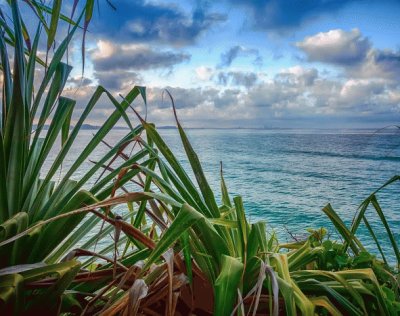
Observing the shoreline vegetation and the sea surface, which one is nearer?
the shoreline vegetation

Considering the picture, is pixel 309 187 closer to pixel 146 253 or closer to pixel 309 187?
pixel 309 187

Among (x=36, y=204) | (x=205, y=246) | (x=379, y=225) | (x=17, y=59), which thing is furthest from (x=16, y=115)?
(x=379, y=225)

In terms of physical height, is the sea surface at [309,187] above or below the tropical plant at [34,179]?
below

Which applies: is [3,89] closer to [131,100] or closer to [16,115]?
[16,115]

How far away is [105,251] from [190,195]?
0.43 metres

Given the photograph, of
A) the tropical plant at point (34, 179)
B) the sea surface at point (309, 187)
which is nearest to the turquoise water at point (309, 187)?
the sea surface at point (309, 187)

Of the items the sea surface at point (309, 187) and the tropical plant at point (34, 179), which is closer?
the tropical plant at point (34, 179)

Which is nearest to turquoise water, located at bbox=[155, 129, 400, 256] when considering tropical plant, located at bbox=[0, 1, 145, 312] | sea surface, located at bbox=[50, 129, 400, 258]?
sea surface, located at bbox=[50, 129, 400, 258]

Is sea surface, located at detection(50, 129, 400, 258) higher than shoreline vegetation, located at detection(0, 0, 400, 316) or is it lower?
lower

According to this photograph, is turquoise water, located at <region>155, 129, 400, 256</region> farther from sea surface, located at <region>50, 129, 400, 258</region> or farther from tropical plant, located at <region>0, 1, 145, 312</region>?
Result: tropical plant, located at <region>0, 1, 145, 312</region>

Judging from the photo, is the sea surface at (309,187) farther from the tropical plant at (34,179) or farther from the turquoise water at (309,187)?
the tropical plant at (34,179)

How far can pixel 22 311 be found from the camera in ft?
2.90

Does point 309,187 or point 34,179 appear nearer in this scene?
point 34,179

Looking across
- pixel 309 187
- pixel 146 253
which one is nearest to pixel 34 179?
pixel 146 253
